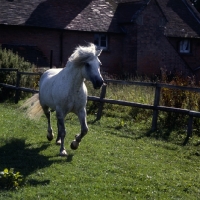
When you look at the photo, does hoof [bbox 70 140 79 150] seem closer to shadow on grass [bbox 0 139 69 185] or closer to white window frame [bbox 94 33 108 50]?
shadow on grass [bbox 0 139 69 185]

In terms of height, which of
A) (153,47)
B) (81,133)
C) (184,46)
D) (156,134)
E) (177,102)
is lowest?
(156,134)

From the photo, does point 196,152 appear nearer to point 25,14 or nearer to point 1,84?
point 1,84

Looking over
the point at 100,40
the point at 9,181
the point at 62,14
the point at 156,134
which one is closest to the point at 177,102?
Answer: the point at 156,134

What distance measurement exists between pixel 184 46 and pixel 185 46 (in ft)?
0.37

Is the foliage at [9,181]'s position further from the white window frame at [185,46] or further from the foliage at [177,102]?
the white window frame at [185,46]

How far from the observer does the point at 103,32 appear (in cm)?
3105

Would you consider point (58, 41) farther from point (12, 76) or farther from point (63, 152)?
point (63, 152)

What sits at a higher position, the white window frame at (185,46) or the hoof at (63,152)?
the white window frame at (185,46)

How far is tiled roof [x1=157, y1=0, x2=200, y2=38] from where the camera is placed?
3527 cm

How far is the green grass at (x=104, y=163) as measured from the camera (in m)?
6.79

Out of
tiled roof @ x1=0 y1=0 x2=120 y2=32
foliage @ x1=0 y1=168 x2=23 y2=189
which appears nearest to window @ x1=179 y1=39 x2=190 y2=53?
tiled roof @ x1=0 y1=0 x2=120 y2=32

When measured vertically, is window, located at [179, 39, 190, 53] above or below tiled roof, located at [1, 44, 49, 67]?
above

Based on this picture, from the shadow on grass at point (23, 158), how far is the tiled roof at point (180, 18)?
26.2m

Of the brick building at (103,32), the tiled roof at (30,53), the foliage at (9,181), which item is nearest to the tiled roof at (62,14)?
the brick building at (103,32)
